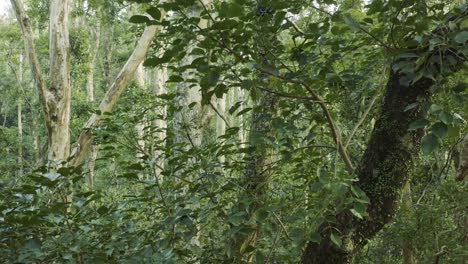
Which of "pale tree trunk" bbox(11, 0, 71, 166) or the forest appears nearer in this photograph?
the forest

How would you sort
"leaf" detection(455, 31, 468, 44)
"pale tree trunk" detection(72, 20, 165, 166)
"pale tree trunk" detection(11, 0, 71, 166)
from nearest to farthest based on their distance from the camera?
"leaf" detection(455, 31, 468, 44) < "pale tree trunk" detection(11, 0, 71, 166) < "pale tree trunk" detection(72, 20, 165, 166)

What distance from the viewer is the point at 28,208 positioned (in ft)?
5.85

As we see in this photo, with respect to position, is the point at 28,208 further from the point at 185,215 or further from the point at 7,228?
the point at 185,215

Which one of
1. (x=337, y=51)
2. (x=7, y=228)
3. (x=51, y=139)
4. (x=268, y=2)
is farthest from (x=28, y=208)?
(x=51, y=139)

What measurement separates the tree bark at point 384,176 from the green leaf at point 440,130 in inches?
27.2

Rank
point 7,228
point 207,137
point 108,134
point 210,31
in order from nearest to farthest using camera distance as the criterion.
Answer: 1. point 210,31
2. point 7,228
3. point 108,134
4. point 207,137

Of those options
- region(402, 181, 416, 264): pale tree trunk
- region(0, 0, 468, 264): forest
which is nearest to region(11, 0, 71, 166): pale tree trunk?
region(0, 0, 468, 264): forest

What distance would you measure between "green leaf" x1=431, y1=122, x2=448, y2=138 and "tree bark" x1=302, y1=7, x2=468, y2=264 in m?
0.69

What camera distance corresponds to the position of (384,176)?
79.1 inches

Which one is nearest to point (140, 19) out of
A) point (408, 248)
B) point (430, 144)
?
point (430, 144)

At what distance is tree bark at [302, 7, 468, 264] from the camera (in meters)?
2.00

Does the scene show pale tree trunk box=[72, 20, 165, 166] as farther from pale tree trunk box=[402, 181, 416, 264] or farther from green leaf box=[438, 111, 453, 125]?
green leaf box=[438, 111, 453, 125]

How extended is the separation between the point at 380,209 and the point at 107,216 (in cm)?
117

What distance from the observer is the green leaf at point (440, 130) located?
128cm
